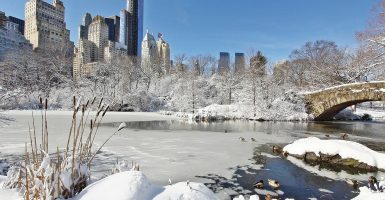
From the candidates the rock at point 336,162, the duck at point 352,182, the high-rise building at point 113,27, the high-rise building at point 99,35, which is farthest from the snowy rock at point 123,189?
the high-rise building at point 113,27

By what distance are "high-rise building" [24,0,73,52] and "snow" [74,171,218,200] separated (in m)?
102

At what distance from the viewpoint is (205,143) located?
1441 centimetres

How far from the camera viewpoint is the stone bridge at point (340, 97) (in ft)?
82.7

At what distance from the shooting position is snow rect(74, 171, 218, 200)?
2.62 metres

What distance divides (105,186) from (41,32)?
357 feet

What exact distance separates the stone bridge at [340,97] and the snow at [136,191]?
26721 mm

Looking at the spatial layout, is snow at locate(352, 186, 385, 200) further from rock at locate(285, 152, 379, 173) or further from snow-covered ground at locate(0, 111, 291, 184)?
rock at locate(285, 152, 379, 173)

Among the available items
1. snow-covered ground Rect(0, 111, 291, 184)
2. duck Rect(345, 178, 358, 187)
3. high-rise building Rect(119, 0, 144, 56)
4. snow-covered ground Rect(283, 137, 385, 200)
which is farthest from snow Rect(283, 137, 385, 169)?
high-rise building Rect(119, 0, 144, 56)

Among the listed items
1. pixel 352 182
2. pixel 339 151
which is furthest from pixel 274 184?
pixel 339 151

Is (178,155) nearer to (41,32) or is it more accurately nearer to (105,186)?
(105,186)

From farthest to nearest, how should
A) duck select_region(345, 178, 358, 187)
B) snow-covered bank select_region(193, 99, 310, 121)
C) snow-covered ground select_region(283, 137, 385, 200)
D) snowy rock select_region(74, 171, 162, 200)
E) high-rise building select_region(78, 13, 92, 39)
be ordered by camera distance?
high-rise building select_region(78, 13, 92, 39)
snow-covered bank select_region(193, 99, 310, 121)
snow-covered ground select_region(283, 137, 385, 200)
duck select_region(345, 178, 358, 187)
snowy rock select_region(74, 171, 162, 200)

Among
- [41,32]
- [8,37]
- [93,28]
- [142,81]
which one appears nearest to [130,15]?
[93,28]

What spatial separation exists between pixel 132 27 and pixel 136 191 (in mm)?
185265

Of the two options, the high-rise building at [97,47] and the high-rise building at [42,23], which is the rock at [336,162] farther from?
the high-rise building at [42,23]
